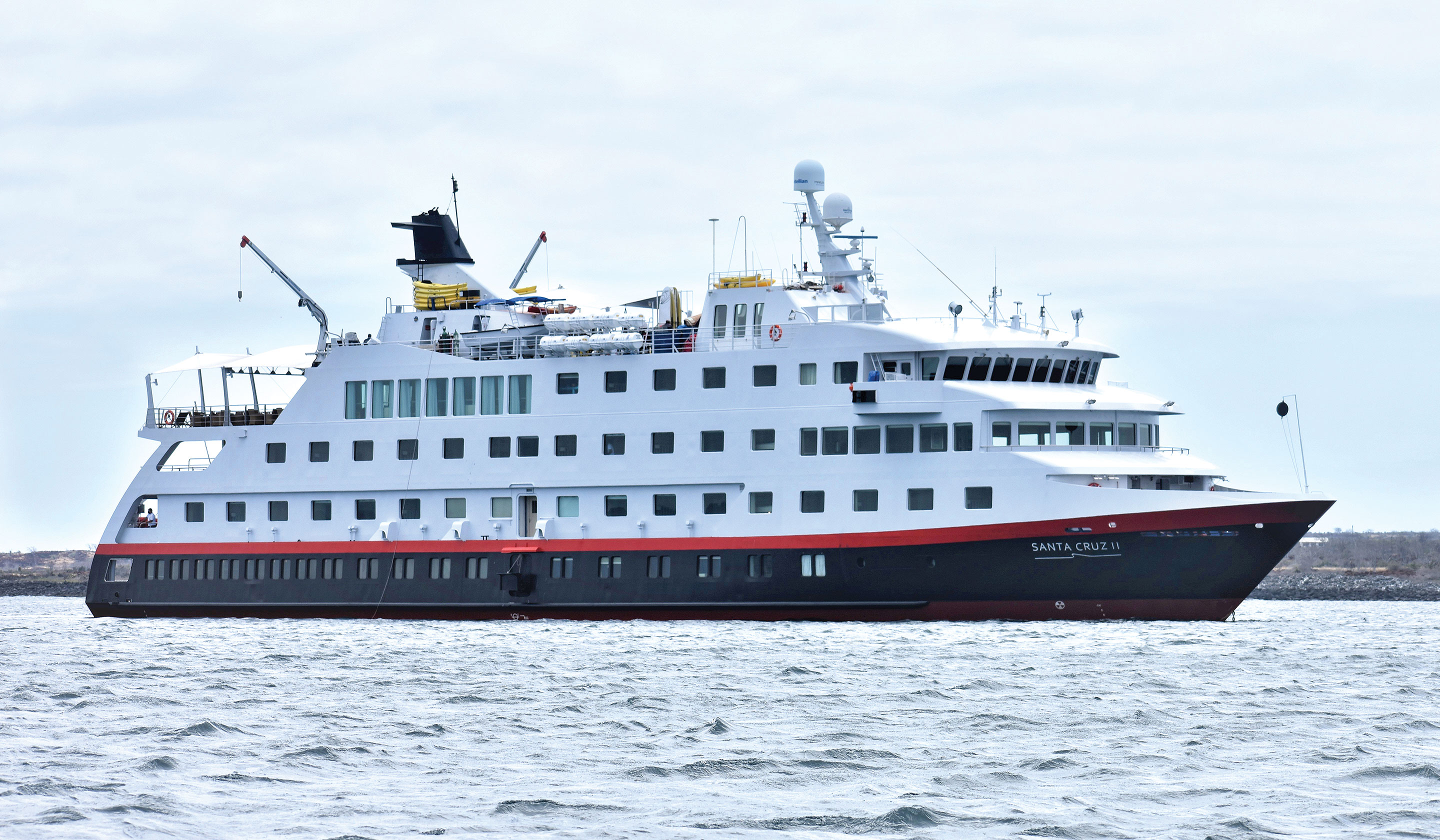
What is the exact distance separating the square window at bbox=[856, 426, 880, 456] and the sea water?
19.7ft

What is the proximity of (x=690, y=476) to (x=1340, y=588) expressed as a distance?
43.9 meters

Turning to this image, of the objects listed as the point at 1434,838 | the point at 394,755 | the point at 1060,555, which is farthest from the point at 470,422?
the point at 1434,838

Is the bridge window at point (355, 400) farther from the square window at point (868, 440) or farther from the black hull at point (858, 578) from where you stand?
the square window at point (868, 440)

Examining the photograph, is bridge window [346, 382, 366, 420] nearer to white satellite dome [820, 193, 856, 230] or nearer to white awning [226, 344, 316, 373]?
white awning [226, 344, 316, 373]

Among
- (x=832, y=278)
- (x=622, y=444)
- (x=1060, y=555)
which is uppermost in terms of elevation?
(x=832, y=278)

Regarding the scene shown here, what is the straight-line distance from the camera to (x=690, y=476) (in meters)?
43.9

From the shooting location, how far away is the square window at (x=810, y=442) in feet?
140

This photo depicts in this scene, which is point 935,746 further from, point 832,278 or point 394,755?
point 832,278

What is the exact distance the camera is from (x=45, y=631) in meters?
46.3

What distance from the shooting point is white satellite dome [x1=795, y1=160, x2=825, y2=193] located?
1816 inches

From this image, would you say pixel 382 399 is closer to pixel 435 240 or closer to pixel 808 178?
pixel 435 240

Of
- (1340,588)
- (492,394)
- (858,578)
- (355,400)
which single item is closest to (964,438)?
(858,578)

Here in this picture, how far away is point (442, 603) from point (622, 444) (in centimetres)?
658

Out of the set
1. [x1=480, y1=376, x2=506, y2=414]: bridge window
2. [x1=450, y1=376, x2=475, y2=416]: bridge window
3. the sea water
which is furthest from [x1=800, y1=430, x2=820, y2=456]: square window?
[x1=450, y1=376, x2=475, y2=416]: bridge window
